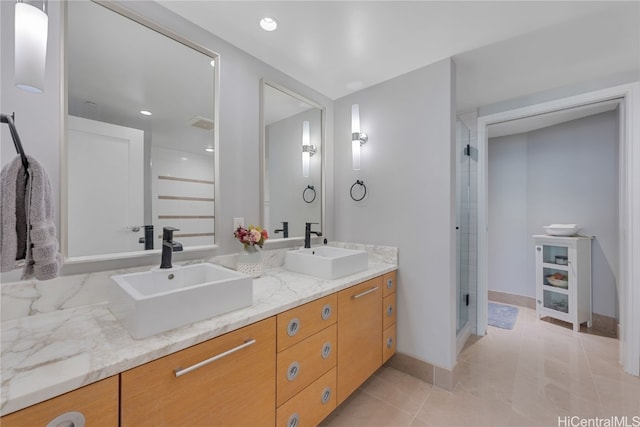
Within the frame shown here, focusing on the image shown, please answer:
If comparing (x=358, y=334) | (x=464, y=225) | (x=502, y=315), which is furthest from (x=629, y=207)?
(x=358, y=334)

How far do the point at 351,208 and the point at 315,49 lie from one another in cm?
124

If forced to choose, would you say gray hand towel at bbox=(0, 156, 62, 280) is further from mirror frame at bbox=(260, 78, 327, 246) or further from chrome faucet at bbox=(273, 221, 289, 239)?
chrome faucet at bbox=(273, 221, 289, 239)

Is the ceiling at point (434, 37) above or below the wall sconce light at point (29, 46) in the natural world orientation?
above

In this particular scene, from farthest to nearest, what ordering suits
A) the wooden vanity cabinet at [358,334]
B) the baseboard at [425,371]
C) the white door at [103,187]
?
1. the baseboard at [425,371]
2. the wooden vanity cabinet at [358,334]
3. the white door at [103,187]

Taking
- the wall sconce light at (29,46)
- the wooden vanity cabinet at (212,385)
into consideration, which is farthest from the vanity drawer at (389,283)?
the wall sconce light at (29,46)

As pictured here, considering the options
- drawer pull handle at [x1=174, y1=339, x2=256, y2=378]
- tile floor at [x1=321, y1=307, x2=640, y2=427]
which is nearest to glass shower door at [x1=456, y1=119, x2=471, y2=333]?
tile floor at [x1=321, y1=307, x2=640, y2=427]

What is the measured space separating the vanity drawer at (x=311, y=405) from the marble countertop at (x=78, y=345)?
0.45m

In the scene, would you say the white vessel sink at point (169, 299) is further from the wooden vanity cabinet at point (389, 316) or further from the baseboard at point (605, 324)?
the baseboard at point (605, 324)

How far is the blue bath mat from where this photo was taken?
2849 millimetres

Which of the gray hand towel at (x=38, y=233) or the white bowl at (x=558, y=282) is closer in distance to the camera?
the gray hand towel at (x=38, y=233)

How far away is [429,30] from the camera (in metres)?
1.54

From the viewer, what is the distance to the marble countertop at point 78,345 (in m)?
0.62

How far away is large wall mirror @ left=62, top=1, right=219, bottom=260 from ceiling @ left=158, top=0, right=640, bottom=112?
275mm

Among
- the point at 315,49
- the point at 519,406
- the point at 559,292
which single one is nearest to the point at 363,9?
the point at 315,49
